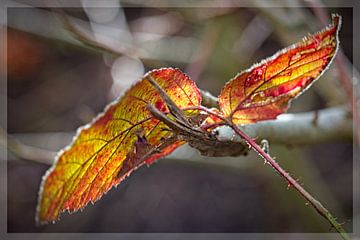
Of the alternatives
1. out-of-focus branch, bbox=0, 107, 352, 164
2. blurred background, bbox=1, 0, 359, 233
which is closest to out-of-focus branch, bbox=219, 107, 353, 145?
out-of-focus branch, bbox=0, 107, 352, 164

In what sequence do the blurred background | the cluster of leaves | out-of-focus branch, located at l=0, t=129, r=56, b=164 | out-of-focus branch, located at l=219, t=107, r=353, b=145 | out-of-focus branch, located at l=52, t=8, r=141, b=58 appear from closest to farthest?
the cluster of leaves, out-of-focus branch, located at l=219, t=107, r=353, b=145, out-of-focus branch, located at l=52, t=8, r=141, b=58, out-of-focus branch, located at l=0, t=129, r=56, b=164, the blurred background

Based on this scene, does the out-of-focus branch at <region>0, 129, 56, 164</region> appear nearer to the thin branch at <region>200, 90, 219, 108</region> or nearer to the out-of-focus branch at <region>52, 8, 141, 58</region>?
the out-of-focus branch at <region>52, 8, 141, 58</region>

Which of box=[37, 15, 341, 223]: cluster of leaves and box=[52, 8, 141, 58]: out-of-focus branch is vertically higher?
box=[52, 8, 141, 58]: out-of-focus branch

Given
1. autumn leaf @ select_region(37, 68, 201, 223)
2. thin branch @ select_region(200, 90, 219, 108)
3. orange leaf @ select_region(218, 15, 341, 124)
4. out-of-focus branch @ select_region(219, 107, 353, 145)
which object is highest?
out-of-focus branch @ select_region(219, 107, 353, 145)

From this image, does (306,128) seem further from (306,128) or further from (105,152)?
(105,152)

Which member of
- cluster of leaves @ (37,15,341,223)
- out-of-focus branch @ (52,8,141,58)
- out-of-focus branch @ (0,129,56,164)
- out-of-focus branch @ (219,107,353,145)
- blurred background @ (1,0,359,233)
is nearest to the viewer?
cluster of leaves @ (37,15,341,223)

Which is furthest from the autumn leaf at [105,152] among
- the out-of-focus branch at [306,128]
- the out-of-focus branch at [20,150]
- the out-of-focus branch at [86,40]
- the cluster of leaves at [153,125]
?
the out-of-focus branch at [20,150]

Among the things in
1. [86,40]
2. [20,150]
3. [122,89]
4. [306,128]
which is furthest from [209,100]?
[122,89]
